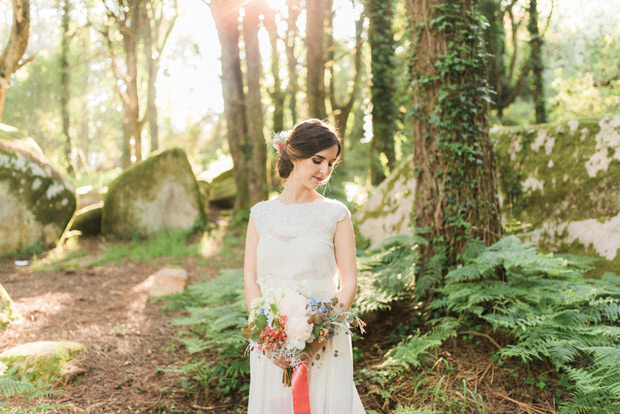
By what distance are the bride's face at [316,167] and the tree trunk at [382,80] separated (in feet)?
27.4

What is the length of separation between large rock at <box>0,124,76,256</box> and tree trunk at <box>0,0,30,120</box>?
2.76 m

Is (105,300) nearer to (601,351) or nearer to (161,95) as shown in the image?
(601,351)

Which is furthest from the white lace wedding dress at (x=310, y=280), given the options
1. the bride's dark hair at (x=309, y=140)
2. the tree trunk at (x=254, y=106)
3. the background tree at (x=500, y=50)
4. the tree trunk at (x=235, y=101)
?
the background tree at (x=500, y=50)

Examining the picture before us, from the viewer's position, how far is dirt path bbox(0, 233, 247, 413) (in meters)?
3.87

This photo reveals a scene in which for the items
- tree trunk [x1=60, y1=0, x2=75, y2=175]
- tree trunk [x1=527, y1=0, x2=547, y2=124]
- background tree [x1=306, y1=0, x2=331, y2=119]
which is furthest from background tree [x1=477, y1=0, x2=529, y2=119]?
tree trunk [x1=60, y1=0, x2=75, y2=175]

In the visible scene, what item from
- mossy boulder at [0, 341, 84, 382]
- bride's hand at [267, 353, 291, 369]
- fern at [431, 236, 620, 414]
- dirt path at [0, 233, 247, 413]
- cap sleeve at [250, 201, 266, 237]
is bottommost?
dirt path at [0, 233, 247, 413]

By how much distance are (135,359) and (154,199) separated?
682 centimetres

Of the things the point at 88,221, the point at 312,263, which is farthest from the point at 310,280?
the point at 88,221

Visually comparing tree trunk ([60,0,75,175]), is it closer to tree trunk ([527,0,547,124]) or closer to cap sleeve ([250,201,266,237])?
tree trunk ([527,0,547,124])

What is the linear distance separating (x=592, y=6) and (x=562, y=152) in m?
18.8

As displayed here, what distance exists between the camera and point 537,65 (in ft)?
48.0

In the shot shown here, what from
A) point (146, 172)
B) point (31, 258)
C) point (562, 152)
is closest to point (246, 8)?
point (146, 172)

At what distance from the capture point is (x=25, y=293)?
6.42 meters

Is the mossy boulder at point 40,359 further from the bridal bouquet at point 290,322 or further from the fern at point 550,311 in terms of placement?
the fern at point 550,311
